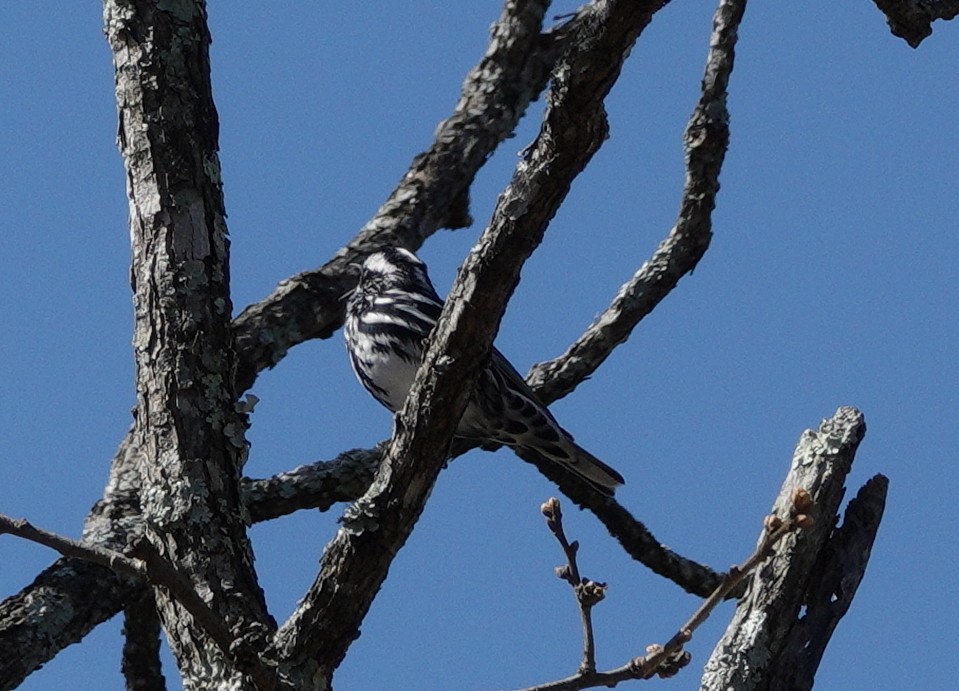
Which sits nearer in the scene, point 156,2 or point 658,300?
point 156,2

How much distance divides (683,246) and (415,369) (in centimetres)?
102

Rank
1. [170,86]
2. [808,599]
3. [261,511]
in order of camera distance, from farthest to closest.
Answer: [261,511] → [170,86] → [808,599]

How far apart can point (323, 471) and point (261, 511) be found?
231mm

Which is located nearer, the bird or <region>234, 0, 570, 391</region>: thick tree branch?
<region>234, 0, 570, 391</region>: thick tree branch

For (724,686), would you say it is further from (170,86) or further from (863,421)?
(170,86)

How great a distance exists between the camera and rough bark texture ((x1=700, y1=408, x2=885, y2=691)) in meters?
3.52

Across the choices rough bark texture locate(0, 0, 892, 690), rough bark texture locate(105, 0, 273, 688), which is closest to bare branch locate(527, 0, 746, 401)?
rough bark texture locate(0, 0, 892, 690)

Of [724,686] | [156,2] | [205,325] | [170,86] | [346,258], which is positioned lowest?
[724,686]

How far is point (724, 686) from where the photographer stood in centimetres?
346

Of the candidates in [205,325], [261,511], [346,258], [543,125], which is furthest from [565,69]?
[346,258]

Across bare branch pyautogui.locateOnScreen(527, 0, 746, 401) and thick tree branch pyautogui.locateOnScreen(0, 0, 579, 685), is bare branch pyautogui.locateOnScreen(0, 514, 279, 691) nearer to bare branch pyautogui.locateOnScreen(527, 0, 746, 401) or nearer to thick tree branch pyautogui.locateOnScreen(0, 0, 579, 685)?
thick tree branch pyautogui.locateOnScreen(0, 0, 579, 685)

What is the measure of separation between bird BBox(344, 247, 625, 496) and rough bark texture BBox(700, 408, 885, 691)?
1.51 meters

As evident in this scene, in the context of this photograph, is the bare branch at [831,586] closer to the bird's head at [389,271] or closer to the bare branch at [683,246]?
the bare branch at [683,246]

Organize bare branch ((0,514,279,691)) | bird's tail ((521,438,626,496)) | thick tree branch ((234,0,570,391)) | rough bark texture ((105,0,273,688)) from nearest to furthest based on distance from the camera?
bare branch ((0,514,279,691))
rough bark texture ((105,0,273,688))
thick tree branch ((234,0,570,391))
bird's tail ((521,438,626,496))
